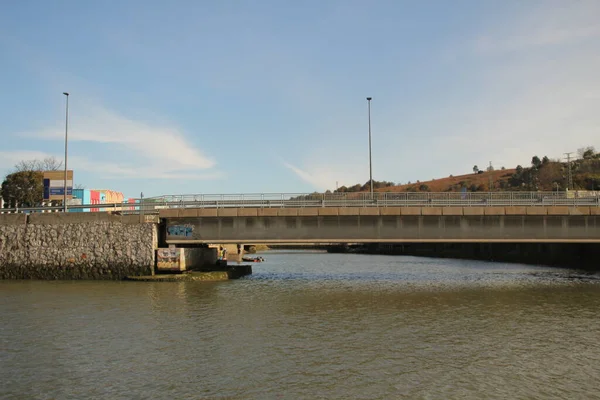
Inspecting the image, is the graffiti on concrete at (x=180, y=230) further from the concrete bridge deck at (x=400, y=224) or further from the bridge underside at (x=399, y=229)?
the concrete bridge deck at (x=400, y=224)

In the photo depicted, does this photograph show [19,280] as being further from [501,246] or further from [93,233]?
[501,246]

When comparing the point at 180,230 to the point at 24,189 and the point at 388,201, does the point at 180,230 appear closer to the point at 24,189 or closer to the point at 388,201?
the point at 388,201

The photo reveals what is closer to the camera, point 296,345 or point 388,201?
point 296,345

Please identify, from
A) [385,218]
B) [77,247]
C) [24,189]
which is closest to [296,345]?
[385,218]

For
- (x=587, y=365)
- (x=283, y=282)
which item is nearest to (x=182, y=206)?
(x=283, y=282)

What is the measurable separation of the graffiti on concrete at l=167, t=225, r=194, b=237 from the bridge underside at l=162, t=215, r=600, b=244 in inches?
25.1

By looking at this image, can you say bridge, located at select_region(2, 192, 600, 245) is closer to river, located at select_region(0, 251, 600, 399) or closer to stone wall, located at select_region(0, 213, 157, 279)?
stone wall, located at select_region(0, 213, 157, 279)

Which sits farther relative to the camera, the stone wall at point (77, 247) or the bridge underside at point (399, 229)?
the stone wall at point (77, 247)

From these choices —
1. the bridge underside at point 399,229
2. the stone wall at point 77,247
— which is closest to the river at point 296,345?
the bridge underside at point 399,229

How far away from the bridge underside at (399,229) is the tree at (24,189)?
54.9m

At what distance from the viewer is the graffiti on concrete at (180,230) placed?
43.7m

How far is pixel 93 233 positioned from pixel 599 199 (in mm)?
42924

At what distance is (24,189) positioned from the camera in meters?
85.6

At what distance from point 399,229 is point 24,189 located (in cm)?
7119
